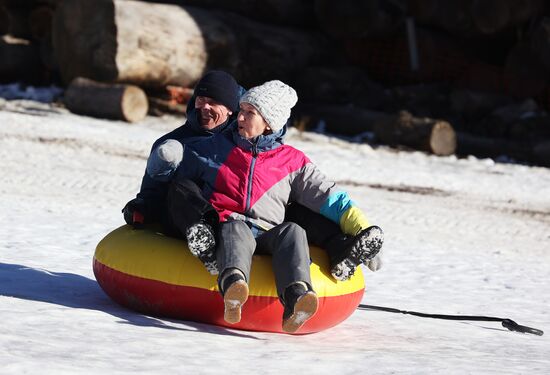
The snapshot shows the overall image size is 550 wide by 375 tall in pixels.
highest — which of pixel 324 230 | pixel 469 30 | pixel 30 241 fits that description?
pixel 469 30

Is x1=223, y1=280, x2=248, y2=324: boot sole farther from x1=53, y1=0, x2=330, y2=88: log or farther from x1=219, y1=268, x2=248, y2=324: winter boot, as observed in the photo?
x1=53, y1=0, x2=330, y2=88: log

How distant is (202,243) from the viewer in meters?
4.43

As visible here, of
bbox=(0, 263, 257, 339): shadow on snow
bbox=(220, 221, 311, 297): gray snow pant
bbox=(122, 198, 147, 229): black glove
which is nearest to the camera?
bbox=(220, 221, 311, 297): gray snow pant

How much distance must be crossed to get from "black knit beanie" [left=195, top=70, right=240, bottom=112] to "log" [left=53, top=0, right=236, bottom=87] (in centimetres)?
762

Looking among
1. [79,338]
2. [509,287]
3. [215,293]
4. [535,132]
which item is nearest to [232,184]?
[215,293]

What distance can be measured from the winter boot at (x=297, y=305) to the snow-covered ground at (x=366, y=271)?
4.4 inches

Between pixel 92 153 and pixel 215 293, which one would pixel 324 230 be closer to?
pixel 215 293

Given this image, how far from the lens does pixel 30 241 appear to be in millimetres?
6527

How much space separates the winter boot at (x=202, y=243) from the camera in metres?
4.43

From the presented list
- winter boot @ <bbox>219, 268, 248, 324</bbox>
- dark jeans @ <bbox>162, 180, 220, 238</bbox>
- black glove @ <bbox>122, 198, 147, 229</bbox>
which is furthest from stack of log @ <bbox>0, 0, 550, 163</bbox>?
winter boot @ <bbox>219, 268, 248, 324</bbox>

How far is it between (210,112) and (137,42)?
7.80 metres

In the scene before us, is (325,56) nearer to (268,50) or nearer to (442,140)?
(268,50)

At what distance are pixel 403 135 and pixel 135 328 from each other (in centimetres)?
871

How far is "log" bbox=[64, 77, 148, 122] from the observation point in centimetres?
1241
